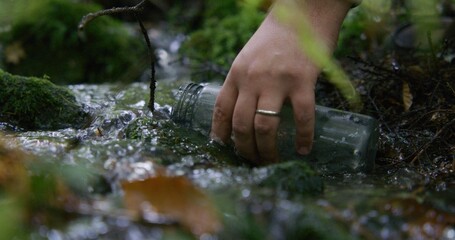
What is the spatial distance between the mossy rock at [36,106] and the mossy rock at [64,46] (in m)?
2.18

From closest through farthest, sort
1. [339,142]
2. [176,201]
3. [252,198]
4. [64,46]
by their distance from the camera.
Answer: [176,201] → [252,198] → [339,142] → [64,46]

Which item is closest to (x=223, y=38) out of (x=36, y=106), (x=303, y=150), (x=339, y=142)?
(x=36, y=106)

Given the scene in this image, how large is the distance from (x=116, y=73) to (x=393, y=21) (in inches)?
103

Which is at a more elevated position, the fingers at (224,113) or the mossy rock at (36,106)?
the fingers at (224,113)

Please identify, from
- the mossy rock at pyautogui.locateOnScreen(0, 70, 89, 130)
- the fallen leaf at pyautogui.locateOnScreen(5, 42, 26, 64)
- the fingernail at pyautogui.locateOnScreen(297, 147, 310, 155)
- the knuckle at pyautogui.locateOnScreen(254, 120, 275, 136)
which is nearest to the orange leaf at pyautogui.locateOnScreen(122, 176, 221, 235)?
the knuckle at pyautogui.locateOnScreen(254, 120, 275, 136)

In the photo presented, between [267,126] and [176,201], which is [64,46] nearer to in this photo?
[267,126]

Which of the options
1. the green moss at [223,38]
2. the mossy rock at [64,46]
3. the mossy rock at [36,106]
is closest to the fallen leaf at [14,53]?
the mossy rock at [64,46]

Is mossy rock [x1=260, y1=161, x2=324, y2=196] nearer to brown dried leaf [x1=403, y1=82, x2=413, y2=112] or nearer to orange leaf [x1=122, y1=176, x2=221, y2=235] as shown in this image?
orange leaf [x1=122, y1=176, x2=221, y2=235]

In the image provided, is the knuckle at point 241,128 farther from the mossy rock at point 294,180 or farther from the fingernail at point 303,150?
the mossy rock at point 294,180

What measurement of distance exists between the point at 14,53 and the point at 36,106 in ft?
8.45

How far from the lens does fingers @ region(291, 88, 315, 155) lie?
1798 mm

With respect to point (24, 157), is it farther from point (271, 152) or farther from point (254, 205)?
point (271, 152)

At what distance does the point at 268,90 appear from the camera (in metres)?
1.79

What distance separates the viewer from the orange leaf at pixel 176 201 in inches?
49.8
